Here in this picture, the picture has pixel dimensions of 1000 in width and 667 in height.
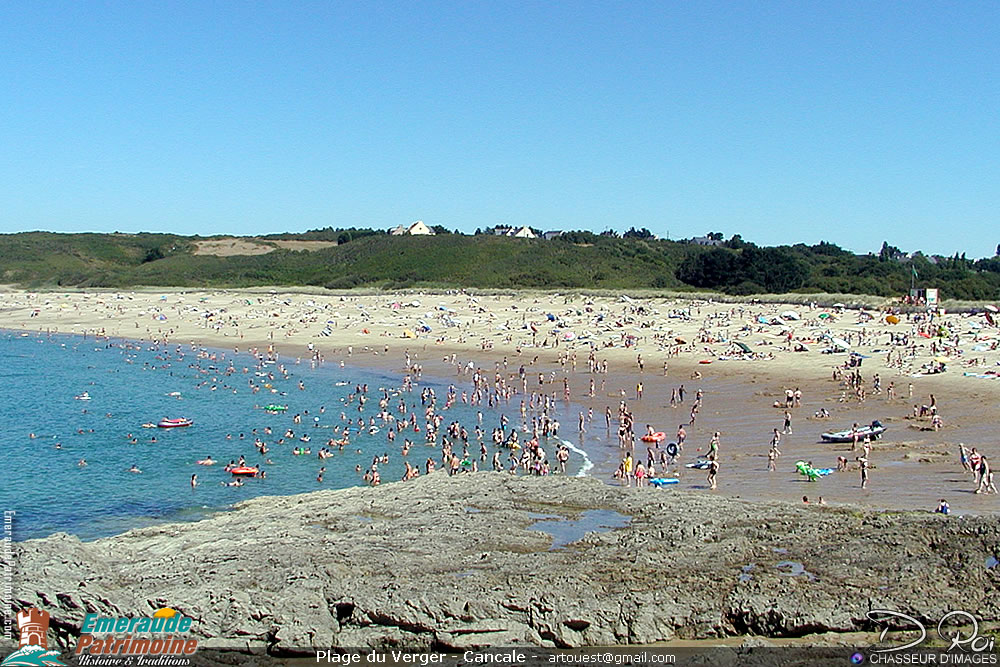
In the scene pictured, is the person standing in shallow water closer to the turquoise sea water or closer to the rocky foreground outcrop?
the rocky foreground outcrop

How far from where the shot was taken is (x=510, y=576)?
1340 cm

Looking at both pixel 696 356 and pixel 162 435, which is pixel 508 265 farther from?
pixel 162 435

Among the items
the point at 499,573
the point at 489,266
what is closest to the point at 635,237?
the point at 489,266

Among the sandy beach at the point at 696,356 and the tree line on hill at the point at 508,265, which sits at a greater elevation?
the tree line on hill at the point at 508,265

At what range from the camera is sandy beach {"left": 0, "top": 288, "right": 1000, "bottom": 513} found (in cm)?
2440

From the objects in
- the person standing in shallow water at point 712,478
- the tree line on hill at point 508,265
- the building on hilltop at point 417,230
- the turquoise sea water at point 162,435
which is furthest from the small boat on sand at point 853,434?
the building on hilltop at point 417,230

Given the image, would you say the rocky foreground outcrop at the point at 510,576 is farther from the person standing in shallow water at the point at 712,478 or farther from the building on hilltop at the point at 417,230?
the building on hilltop at the point at 417,230

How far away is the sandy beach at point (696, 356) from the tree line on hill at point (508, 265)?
1496 centimetres

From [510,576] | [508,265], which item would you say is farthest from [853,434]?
[508,265]

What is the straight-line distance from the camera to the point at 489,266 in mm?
108188

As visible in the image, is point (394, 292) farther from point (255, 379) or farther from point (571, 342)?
point (255, 379)

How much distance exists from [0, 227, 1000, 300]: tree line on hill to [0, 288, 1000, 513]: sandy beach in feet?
49.1

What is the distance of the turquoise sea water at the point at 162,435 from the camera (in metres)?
22.4

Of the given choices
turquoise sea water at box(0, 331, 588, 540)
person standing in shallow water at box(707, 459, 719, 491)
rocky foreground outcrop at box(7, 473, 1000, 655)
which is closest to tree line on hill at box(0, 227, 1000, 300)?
turquoise sea water at box(0, 331, 588, 540)
